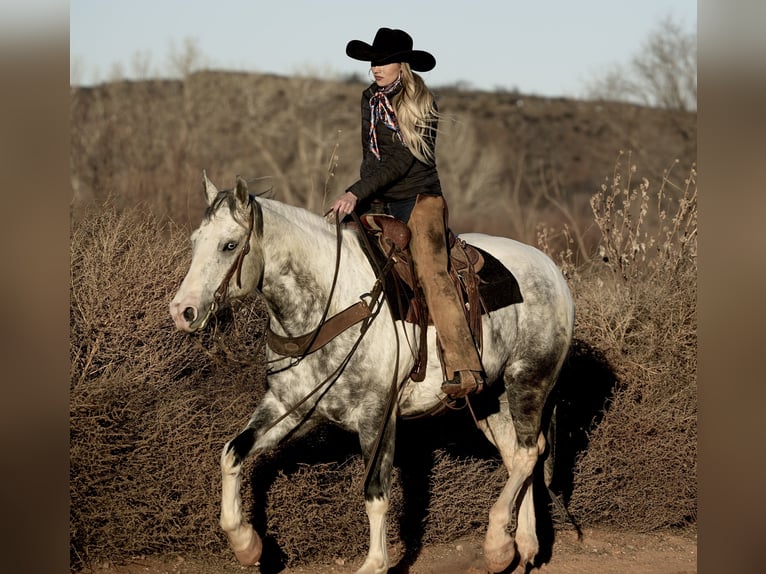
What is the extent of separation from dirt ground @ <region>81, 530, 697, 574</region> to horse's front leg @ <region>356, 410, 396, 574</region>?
165cm

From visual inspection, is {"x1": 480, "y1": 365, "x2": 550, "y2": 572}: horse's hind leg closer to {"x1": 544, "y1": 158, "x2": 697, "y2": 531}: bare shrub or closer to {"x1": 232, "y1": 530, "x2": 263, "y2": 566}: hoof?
{"x1": 232, "y1": 530, "x2": 263, "y2": 566}: hoof

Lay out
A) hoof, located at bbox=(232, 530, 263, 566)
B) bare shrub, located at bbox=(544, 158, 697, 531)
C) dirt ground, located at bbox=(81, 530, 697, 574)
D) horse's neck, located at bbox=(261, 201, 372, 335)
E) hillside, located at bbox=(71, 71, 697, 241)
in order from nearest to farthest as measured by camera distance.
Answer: horse's neck, located at bbox=(261, 201, 372, 335), hoof, located at bbox=(232, 530, 263, 566), dirt ground, located at bbox=(81, 530, 697, 574), bare shrub, located at bbox=(544, 158, 697, 531), hillside, located at bbox=(71, 71, 697, 241)

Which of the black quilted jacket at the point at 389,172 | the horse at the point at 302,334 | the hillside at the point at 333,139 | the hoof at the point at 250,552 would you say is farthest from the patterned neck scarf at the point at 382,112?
the hillside at the point at 333,139

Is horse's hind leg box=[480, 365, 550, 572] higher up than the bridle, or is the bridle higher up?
the bridle

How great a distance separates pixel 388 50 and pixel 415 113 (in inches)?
16.3

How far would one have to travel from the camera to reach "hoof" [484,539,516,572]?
6574mm

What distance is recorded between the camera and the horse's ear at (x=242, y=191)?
5.12m

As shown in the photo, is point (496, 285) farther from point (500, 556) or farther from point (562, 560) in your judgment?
point (562, 560)

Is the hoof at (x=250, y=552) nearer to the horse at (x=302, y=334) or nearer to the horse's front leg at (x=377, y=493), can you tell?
the horse at (x=302, y=334)

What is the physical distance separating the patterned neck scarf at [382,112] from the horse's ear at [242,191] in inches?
42.4

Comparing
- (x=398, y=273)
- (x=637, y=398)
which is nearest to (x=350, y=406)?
(x=398, y=273)

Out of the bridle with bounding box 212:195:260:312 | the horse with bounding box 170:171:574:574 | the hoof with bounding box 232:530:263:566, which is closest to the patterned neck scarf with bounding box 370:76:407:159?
the horse with bounding box 170:171:574:574

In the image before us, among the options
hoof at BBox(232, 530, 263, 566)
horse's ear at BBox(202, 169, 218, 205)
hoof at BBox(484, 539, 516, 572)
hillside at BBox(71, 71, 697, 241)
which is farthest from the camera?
hillside at BBox(71, 71, 697, 241)

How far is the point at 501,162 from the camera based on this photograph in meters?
49.1
